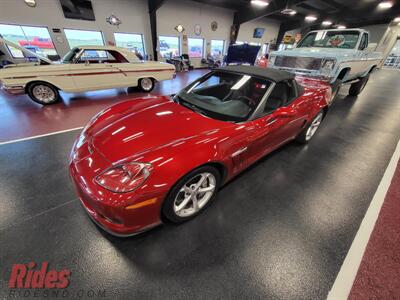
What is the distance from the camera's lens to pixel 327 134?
3479 millimetres

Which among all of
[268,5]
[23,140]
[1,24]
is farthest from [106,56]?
[268,5]

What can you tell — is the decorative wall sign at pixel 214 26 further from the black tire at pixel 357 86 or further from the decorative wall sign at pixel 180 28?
the black tire at pixel 357 86

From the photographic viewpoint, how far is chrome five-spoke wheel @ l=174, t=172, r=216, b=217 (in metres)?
1.54

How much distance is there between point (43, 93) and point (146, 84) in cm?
281

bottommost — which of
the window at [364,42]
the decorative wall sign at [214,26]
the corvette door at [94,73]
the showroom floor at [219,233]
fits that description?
the showroom floor at [219,233]

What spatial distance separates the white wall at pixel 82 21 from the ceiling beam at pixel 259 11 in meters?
7.38

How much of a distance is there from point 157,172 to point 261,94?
142cm

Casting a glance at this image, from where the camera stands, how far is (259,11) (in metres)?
11.8

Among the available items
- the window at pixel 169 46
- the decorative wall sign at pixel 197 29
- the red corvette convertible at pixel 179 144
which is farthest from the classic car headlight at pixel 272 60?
the decorative wall sign at pixel 197 29

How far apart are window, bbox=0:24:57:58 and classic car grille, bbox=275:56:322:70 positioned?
33.3 feet

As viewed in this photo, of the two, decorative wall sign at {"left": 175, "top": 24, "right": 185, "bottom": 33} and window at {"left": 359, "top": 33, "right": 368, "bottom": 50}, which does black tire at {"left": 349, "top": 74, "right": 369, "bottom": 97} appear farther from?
decorative wall sign at {"left": 175, "top": 24, "right": 185, "bottom": 33}

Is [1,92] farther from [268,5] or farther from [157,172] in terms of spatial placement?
[268,5]

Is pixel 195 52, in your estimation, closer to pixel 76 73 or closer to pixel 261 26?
pixel 261 26

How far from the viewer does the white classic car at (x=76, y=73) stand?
419cm
